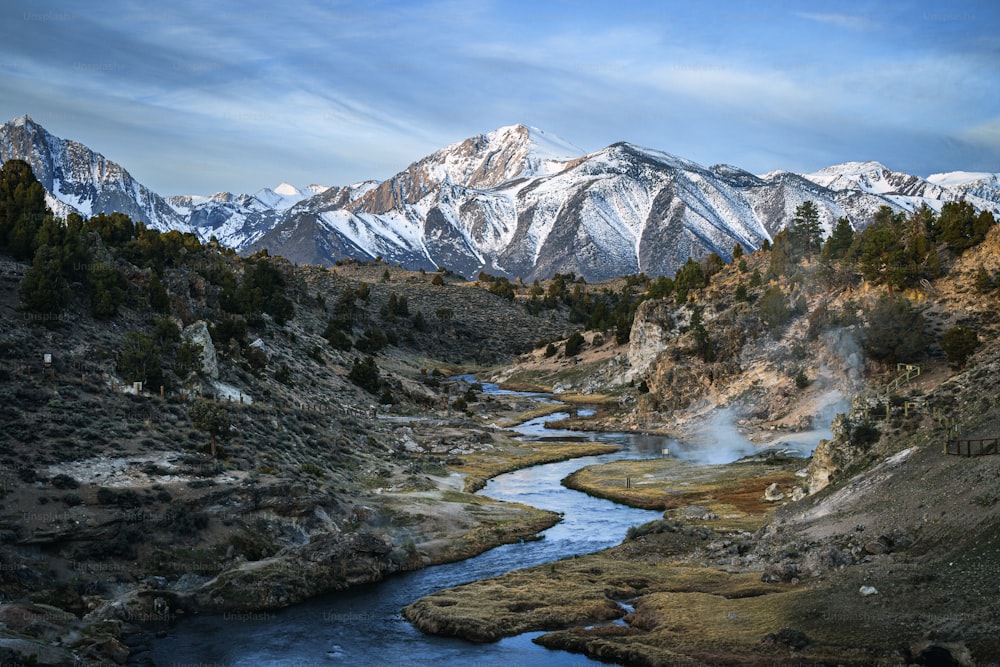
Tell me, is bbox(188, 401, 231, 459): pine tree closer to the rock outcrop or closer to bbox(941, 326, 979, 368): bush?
the rock outcrop

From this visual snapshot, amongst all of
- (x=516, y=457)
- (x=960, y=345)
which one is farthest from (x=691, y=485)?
(x=960, y=345)

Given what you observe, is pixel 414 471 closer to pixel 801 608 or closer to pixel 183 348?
pixel 183 348

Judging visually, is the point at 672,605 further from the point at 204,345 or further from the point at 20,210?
the point at 20,210

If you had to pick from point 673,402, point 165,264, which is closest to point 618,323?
point 673,402

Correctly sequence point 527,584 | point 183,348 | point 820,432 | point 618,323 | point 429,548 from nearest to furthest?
point 527,584, point 429,548, point 183,348, point 820,432, point 618,323

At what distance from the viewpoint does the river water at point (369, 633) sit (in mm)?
42625

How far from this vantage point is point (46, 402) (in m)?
64.9

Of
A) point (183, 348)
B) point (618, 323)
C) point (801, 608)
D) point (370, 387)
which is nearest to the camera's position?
point (801, 608)

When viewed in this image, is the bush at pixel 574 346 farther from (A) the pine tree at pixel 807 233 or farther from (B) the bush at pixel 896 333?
(B) the bush at pixel 896 333

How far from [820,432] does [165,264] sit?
286ft

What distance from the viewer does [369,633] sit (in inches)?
1848

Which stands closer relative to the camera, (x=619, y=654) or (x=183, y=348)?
(x=619, y=654)

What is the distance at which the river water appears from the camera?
140 feet

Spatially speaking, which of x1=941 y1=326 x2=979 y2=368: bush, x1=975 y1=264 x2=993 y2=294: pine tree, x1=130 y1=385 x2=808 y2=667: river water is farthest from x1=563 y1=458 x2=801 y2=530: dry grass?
x1=975 y1=264 x2=993 y2=294: pine tree
